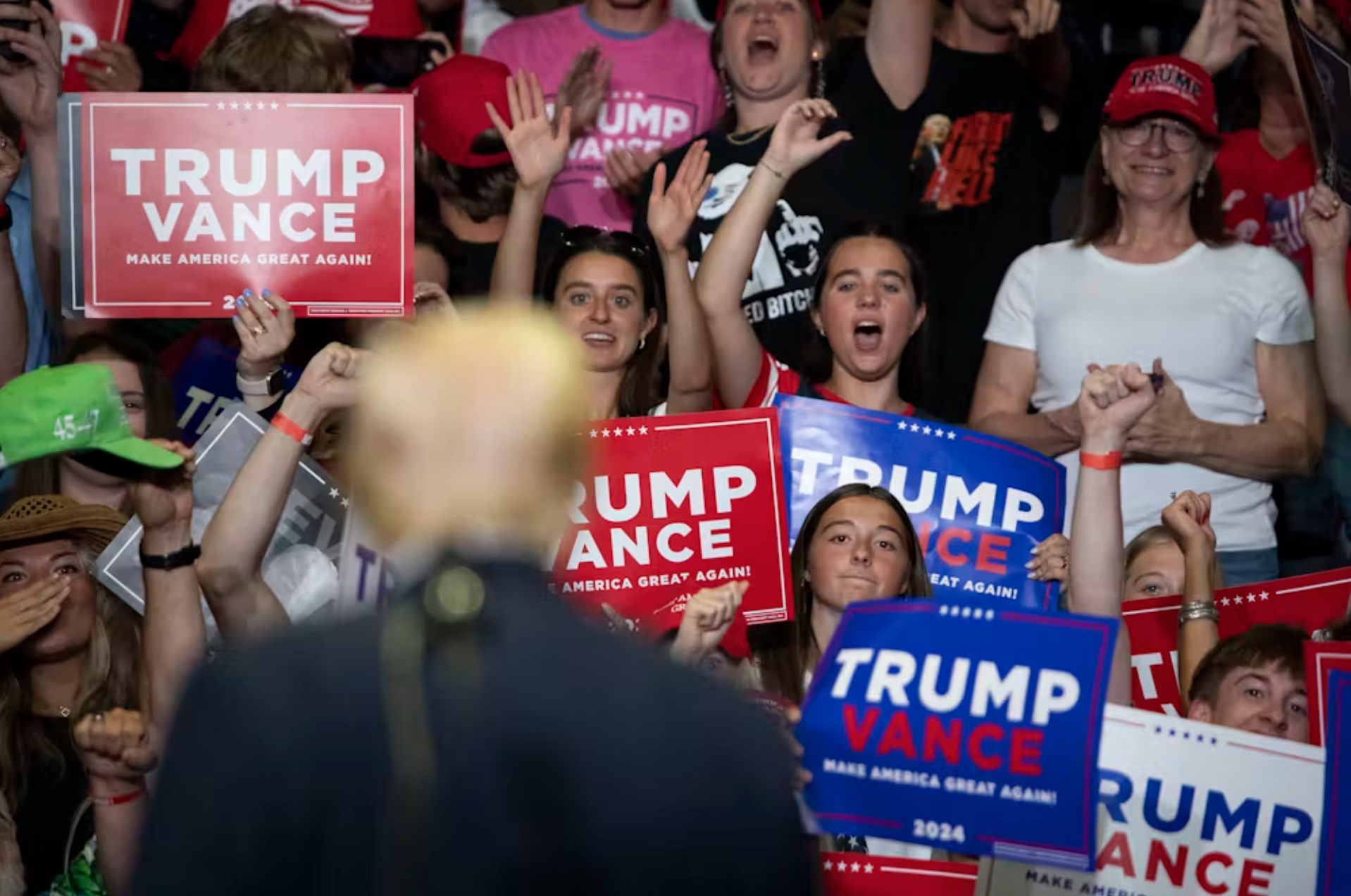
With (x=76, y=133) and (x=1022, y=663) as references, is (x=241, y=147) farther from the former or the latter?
(x=1022, y=663)

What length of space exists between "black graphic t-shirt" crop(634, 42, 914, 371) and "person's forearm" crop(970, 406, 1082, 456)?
490 millimetres

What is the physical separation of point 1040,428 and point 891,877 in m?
1.69

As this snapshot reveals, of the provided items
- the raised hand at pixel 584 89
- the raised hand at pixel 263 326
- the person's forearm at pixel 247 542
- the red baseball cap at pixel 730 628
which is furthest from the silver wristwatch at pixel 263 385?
the raised hand at pixel 584 89

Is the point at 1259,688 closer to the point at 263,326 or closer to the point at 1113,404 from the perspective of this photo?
the point at 1113,404

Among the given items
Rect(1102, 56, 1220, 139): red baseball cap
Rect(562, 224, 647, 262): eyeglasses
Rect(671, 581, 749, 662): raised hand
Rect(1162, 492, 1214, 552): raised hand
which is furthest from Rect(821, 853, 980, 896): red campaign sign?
Rect(1102, 56, 1220, 139): red baseball cap

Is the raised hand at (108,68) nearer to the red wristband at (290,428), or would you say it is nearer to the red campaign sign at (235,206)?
the red campaign sign at (235,206)

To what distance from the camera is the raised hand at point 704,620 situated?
11.7 ft

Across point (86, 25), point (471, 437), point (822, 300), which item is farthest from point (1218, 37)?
point (471, 437)

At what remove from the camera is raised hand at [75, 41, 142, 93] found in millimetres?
5449

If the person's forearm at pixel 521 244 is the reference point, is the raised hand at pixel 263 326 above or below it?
below

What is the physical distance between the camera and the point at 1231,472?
4.91 metres

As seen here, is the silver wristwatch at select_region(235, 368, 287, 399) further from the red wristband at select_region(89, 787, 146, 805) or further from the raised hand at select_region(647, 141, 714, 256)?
the red wristband at select_region(89, 787, 146, 805)

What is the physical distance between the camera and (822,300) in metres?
4.97

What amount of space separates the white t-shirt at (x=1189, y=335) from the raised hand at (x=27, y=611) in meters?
2.41
